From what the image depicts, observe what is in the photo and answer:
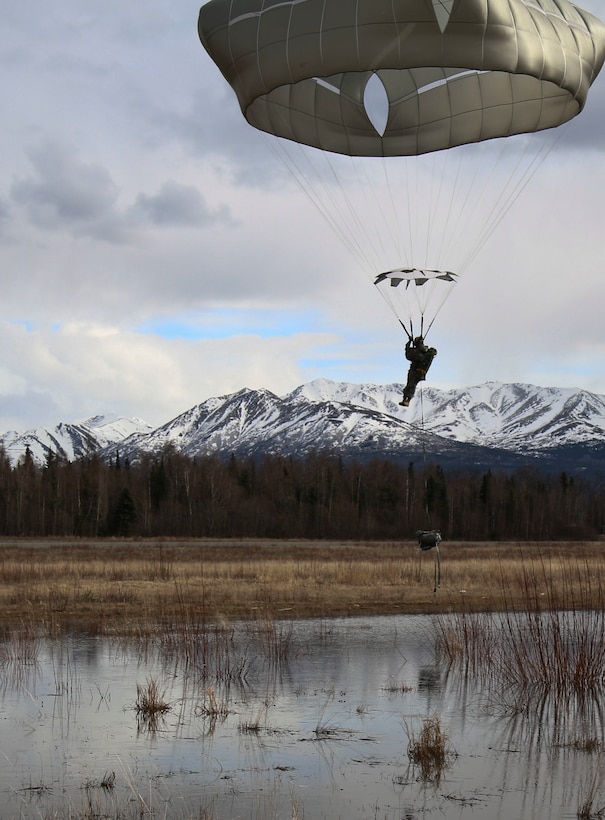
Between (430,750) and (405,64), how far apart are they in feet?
34.8

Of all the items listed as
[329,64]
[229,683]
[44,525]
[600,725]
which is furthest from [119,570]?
[44,525]

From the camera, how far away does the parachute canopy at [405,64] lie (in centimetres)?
1559

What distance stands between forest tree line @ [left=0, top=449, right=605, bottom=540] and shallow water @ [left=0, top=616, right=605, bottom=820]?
68.2m

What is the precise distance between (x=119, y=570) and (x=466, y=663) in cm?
1694

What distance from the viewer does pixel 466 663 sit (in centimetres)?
1543

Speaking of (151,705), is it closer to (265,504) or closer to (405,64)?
(405,64)

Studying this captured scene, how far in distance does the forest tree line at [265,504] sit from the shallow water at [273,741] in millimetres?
68156

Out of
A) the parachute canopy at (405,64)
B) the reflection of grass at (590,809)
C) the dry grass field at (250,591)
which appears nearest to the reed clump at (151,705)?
the reflection of grass at (590,809)

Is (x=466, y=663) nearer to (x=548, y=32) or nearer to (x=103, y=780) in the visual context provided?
(x=103, y=780)

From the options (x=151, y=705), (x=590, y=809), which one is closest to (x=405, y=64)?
(x=151, y=705)

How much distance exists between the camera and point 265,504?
99.9 m

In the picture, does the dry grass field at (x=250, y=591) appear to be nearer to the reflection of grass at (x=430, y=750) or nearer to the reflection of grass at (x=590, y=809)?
the reflection of grass at (x=430, y=750)

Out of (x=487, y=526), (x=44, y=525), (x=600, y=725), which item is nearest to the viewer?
(x=600, y=725)

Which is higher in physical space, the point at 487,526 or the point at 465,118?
the point at 465,118
